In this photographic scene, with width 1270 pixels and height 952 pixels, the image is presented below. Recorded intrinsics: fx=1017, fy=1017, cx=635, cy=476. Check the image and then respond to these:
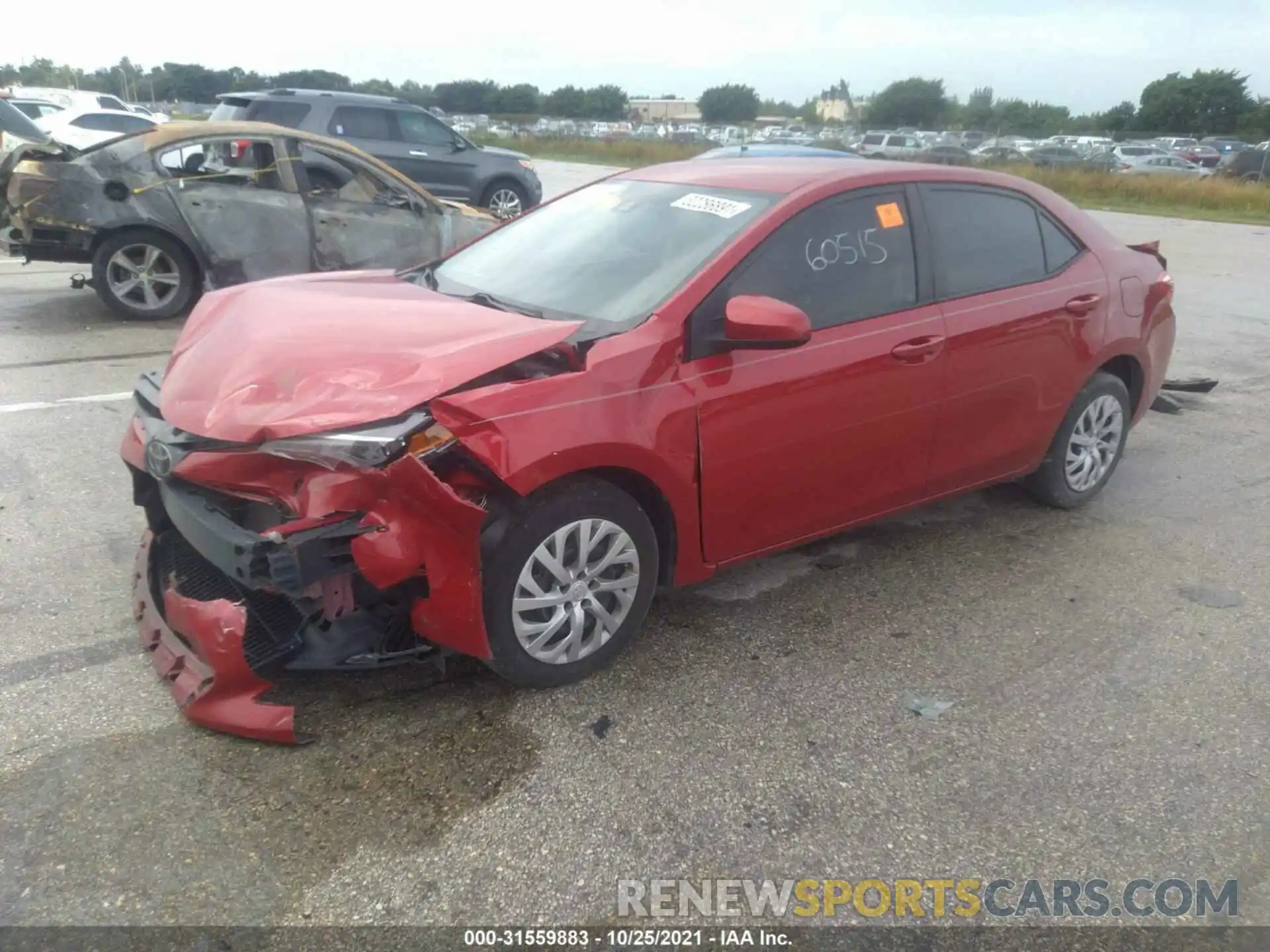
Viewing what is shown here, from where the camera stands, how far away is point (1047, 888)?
2631mm

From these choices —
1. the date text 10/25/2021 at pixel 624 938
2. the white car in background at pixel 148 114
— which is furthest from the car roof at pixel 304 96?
the date text 10/25/2021 at pixel 624 938

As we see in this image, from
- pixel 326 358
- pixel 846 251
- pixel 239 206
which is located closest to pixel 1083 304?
pixel 846 251

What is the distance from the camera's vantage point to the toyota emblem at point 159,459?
3.11 m

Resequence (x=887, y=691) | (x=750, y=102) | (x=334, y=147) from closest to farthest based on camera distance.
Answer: (x=887, y=691) → (x=334, y=147) → (x=750, y=102)

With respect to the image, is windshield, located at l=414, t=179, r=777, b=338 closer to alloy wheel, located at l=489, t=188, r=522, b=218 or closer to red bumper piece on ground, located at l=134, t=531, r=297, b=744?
red bumper piece on ground, located at l=134, t=531, r=297, b=744

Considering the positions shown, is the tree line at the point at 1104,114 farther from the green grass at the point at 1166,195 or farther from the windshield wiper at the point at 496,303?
the windshield wiper at the point at 496,303

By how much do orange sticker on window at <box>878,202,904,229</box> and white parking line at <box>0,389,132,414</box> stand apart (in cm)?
468

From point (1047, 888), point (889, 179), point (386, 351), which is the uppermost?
point (889, 179)

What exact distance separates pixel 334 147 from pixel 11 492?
504cm

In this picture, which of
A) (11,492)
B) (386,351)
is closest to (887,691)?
(386,351)

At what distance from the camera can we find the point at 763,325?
131 inches

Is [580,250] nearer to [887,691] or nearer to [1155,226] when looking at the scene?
[887,691]

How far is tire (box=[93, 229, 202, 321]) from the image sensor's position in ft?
26.7

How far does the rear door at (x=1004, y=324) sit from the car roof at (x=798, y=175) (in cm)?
8
